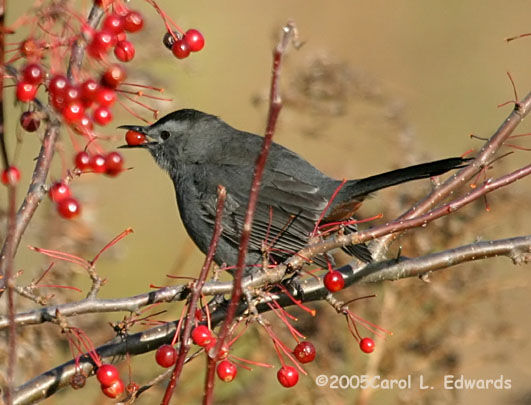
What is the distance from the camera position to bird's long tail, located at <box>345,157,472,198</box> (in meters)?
3.09

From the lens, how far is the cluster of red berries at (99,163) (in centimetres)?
229

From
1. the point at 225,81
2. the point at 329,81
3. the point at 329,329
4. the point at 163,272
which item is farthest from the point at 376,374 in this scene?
the point at 225,81

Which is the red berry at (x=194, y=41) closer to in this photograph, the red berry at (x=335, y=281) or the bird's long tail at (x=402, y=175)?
the red berry at (x=335, y=281)

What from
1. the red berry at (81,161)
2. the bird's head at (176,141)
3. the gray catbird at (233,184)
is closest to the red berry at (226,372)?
the red berry at (81,161)

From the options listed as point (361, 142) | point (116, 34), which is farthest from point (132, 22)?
point (361, 142)

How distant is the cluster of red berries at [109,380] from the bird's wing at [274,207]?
7.22 feet

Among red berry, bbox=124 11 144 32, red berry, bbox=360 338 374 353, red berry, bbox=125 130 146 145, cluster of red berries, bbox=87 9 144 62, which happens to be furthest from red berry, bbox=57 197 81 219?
red berry, bbox=125 130 146 145

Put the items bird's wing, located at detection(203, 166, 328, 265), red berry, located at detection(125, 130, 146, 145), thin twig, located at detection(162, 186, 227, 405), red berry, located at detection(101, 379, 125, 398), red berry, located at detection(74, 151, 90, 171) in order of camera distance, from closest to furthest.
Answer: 1. thin twig, located at detection(162, 186, 227, 405)
2. red berry, located at detection(101, 379, 125, 398)
3. red berry, located at detection(74, 151, 90, 171)
4. red berry, located at detection(125, 130, 146, 145)
5. bird's wing, located at detection(203, 166, 328, 265)

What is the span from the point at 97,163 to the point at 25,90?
419 millimetres

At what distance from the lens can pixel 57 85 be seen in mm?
1959

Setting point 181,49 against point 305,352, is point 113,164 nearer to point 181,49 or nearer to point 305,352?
point 181,49

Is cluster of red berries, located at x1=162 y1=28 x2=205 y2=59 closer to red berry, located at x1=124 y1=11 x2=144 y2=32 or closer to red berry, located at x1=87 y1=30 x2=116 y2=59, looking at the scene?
red berry, located at x1=124 y1=11 x2=144 y2=32

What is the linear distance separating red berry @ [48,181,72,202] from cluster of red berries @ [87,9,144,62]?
0.42 metres

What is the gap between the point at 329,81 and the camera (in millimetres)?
4719
